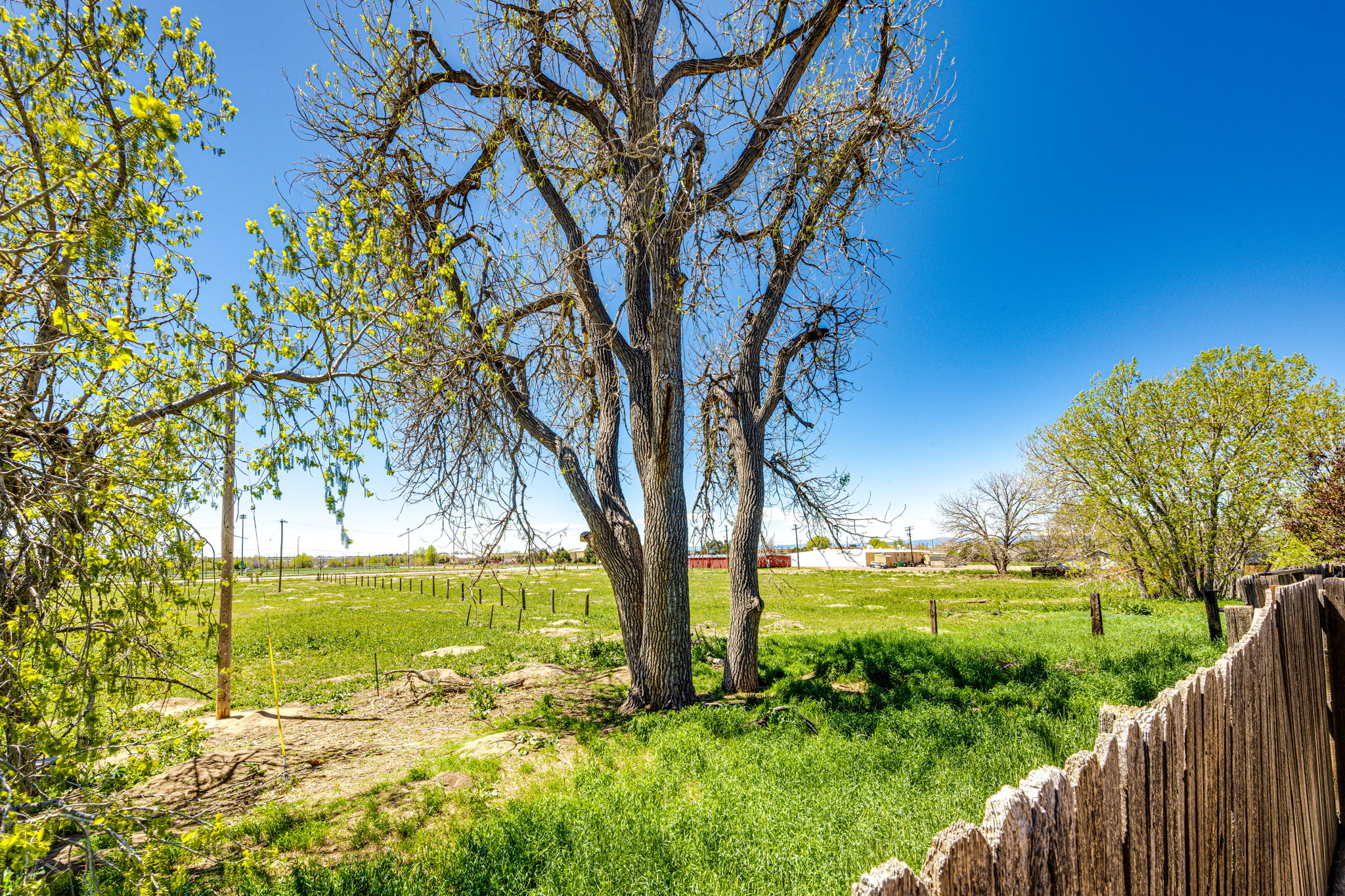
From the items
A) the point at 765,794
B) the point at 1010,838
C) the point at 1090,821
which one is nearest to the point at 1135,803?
the point at 1090,821

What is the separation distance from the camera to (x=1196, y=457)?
1700 centimetres

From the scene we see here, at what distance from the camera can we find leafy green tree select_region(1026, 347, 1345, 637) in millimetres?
15430

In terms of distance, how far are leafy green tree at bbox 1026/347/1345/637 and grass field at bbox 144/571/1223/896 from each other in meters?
7.42

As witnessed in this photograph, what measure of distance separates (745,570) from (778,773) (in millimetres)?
3687

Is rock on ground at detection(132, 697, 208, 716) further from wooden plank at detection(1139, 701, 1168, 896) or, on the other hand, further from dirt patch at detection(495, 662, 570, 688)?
wooden plank at detection(1139, 701, 1168, 896)

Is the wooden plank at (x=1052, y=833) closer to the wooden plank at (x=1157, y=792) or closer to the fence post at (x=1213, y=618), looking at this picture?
the wooden plank at (x=1157, y=792)

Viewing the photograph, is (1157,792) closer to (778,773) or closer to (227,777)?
(778,773)

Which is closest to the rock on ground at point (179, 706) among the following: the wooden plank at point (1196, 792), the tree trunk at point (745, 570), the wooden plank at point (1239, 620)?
the tree trunk at point (745, 570)

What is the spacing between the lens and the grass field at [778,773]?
329 cm

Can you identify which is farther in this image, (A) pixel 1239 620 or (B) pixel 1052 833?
(A) pixel 1239 620

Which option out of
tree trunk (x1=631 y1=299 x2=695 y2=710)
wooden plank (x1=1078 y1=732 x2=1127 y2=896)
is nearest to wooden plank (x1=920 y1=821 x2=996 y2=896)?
wooden plank (x1=1078 y1=732 x2=1127 y2=896)

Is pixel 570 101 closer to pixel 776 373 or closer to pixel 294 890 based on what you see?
pixel 776 373

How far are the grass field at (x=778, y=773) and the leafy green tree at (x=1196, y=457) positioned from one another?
7422mm

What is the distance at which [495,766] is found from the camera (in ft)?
17.9
